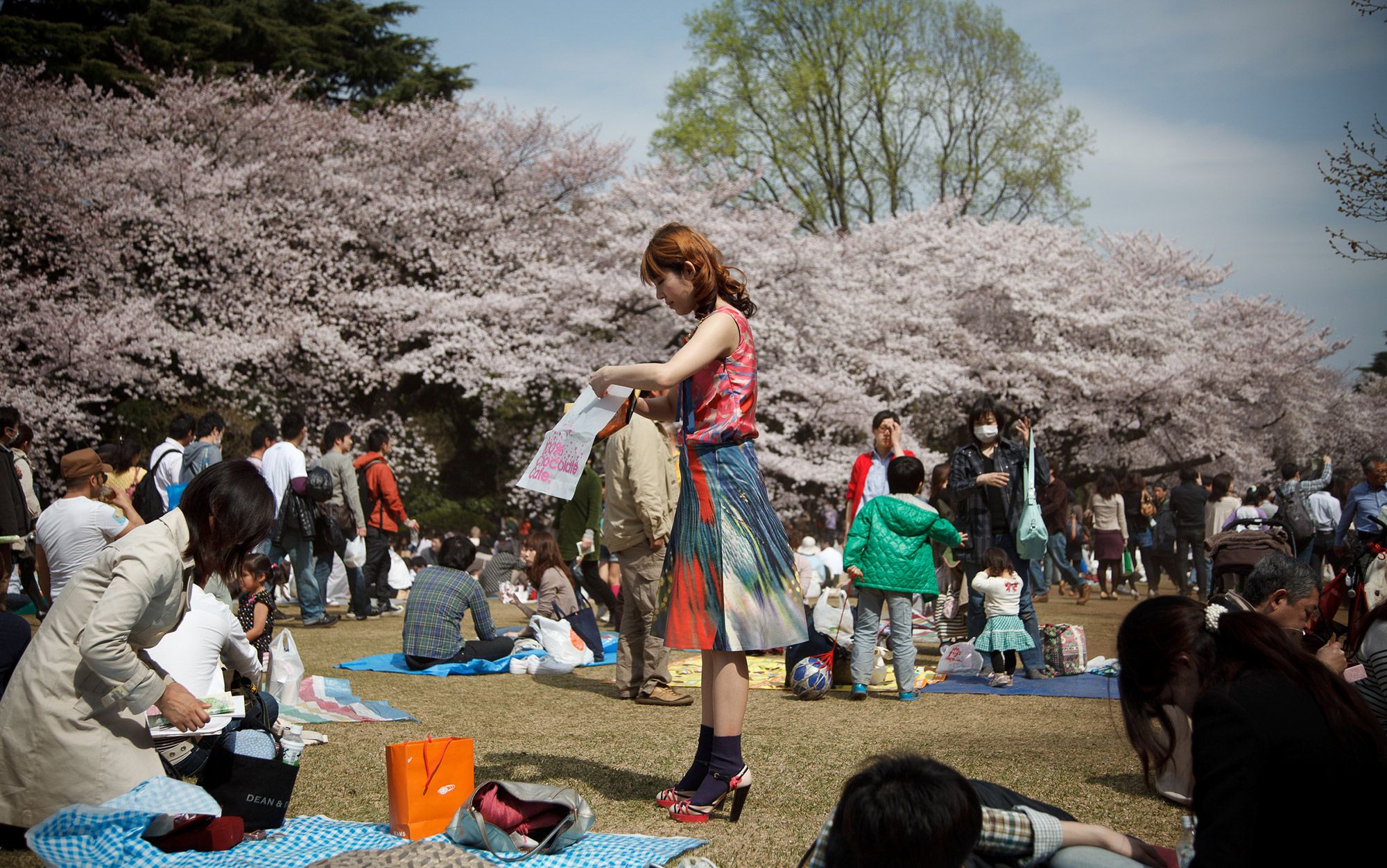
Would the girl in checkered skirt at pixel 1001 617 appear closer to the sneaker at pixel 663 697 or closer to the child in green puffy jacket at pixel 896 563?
the child in green puffy jacket at pixel 896 563

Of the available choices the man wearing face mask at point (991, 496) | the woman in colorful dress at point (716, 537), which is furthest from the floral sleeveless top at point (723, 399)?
the man wearing face mask at point (991, 496)

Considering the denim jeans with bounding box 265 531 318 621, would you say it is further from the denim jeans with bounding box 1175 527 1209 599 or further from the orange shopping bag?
the denim jeans with bounding box 1175 527 1209 599

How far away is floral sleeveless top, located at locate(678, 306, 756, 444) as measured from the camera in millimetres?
3484

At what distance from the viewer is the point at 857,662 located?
6.24m

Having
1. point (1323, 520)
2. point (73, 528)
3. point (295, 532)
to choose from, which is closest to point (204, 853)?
point (73, 528)

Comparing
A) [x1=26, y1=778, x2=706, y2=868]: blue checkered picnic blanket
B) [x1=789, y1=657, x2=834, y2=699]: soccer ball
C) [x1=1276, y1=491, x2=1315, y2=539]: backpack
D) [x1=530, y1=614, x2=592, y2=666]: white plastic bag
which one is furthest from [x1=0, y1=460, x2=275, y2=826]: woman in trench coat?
[x1=1276, y1=491, x2=1315, y2=539]: backpack

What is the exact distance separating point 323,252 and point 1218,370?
19.0 m

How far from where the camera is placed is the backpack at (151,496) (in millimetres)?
8234

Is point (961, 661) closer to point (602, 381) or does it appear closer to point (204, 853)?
point (602, 381)

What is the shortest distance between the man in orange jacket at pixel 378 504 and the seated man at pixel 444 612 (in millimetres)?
3121

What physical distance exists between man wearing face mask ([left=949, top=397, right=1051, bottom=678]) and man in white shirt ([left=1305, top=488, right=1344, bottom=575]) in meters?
4.71

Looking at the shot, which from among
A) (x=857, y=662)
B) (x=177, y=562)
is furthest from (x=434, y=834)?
(x=857, y=662)

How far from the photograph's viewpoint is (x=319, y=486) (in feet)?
30.7

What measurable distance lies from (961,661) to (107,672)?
5681 millimetres
